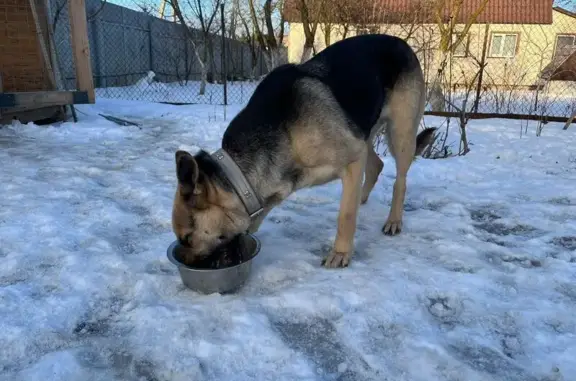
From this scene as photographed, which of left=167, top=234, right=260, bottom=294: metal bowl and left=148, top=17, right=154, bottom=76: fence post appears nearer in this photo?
left=167, top=234, right=260, bottom=294: metal bowl

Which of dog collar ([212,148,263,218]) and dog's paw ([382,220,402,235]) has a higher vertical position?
dog collar ([212,148,263,218])

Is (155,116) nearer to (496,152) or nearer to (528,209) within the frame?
(496,152)

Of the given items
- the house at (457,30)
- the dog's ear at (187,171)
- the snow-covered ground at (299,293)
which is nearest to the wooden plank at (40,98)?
the snow-covered ground at (299,293)

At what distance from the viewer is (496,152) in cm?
652

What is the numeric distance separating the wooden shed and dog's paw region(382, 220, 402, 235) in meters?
5.71

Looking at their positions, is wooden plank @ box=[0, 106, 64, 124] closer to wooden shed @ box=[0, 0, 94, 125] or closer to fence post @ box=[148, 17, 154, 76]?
wooden shed @ box=[0, 0, 94, 125]

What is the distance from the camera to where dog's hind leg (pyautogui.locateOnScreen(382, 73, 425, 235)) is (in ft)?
12.3

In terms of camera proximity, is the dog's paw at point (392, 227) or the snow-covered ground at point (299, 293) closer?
the snow-covered ground at point (299, 293)

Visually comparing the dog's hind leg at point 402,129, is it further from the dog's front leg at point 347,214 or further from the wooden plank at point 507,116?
the wooden plank at point 507,116

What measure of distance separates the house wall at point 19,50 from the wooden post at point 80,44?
1.78m

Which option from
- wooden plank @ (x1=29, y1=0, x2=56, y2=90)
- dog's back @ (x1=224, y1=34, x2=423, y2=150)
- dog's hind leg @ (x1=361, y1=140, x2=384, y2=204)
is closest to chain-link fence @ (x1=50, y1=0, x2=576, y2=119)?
wooden plank @ (x1=29, y1=0, x2=56, y2=90)

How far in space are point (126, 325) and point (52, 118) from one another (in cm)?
749

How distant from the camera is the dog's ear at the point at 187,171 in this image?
2205 millimetres

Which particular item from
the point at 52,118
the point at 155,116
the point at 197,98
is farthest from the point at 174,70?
the point at 52,118
